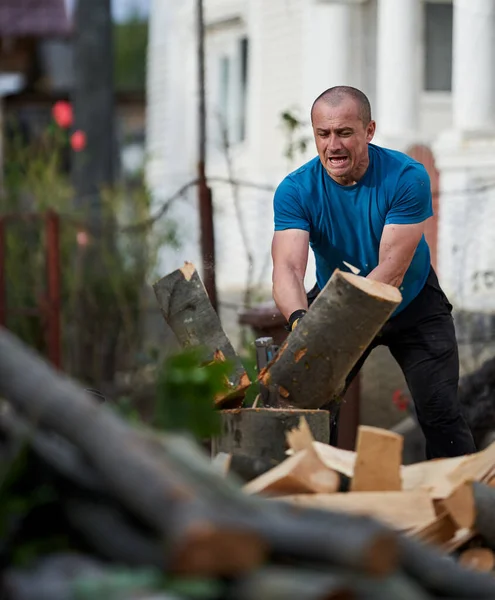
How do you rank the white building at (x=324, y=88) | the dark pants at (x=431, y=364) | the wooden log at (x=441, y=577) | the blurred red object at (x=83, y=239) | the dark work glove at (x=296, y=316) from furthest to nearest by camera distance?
the blurred red object at (x=83, y=239) → the white building at (x=324, y=88) → the dark pants at (x=431, y=364) → the dark work glove at (x=296, y=316) → the wooden log at (x=441, y=577)

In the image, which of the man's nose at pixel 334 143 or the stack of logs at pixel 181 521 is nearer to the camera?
the stack of logs at pixel 181 521

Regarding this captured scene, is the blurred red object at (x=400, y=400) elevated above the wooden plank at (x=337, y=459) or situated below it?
below

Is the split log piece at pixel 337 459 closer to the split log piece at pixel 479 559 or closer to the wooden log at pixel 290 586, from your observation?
the split log piece at pixel 479 559

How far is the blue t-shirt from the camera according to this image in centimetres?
515

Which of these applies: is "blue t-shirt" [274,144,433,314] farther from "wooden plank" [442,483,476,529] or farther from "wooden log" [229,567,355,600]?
"wooden log" [229,567,355,600]

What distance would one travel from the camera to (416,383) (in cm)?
537

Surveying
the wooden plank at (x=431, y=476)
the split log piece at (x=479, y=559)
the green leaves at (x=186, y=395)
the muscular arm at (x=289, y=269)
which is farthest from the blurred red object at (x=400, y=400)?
the green leaves at (x=186, y=395)

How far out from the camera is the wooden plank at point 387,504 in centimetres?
344

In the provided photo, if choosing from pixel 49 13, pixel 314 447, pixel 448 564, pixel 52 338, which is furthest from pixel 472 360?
pixel 49 13

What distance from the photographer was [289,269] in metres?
5.14

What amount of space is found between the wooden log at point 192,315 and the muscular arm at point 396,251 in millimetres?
603

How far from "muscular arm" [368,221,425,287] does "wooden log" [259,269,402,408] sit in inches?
20.5

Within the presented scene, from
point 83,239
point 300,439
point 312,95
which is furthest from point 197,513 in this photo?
point 312,95

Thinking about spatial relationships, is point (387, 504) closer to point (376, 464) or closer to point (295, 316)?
point (376, 464)
